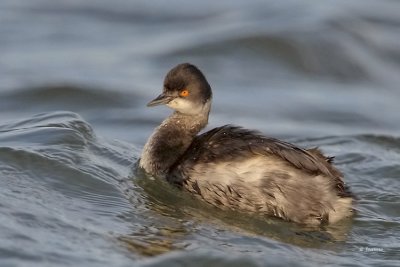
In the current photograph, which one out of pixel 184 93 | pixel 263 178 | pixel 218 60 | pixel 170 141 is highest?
pixel 218 60

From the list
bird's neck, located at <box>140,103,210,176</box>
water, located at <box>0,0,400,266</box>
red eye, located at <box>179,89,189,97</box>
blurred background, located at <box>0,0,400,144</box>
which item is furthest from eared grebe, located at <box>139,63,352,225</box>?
blurred background, located at <box>0,0,400,144</box>

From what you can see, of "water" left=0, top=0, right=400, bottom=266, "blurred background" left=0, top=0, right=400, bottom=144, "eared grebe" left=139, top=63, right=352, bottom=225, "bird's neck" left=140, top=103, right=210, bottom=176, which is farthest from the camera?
"blurred background" left=0, top=0, right=400, bottom=144

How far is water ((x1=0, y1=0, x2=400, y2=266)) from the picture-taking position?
6.88 m

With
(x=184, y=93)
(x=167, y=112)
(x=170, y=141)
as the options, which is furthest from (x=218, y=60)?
(x=170, y=141)

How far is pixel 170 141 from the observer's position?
328 inches

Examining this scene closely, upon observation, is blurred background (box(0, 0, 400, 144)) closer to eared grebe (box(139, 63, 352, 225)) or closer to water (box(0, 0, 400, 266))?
water (box(0, 0, 400, 266))

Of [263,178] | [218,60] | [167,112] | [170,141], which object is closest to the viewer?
[263,178]

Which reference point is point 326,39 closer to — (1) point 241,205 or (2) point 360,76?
(2) point 360,76

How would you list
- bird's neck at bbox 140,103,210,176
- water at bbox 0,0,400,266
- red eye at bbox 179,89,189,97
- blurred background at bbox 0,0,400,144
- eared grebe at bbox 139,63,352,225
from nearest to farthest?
1. water at bbox 0,0,400,266
2. eared grebe at bbox 139,63,352,225
3. bird's neck at bbox 140,103,210,176
4. red eye at bbox 179,89,189,97
5. blurred background at bbox 0,0,400,144

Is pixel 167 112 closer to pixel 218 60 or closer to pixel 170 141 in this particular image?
pixel 218 60

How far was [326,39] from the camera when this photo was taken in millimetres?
13969

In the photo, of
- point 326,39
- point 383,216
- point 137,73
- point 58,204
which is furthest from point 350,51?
point 58,204

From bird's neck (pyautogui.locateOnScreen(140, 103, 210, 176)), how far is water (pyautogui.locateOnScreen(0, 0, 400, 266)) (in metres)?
0.19

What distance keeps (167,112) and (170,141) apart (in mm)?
3211
